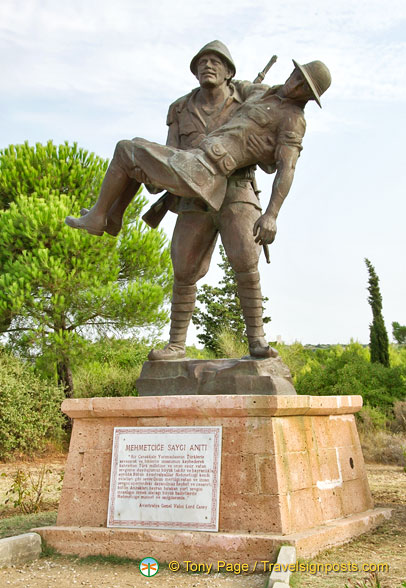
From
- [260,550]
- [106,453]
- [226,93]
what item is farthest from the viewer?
[226,93]

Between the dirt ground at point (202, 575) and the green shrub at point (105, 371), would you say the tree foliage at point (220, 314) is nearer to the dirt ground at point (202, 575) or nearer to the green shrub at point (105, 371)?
the green shrub at point (105, 371)

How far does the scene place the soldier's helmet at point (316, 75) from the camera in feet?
14.3

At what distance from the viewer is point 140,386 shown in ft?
15.0

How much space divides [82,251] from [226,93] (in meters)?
7.87

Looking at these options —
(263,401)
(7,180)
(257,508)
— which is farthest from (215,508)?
(7,180)

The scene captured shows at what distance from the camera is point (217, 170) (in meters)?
4.45

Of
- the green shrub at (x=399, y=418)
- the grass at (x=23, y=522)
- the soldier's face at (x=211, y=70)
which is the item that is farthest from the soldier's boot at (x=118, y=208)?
the green shrub at (x=399, y=418)

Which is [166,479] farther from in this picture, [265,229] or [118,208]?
[118,208]

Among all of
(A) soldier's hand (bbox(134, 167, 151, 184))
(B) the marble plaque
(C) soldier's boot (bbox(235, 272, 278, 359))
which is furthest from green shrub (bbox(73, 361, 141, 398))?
(B) the marble plaque

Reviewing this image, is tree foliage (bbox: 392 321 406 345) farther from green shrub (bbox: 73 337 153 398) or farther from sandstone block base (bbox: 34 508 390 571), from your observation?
sandstone block base (bbox: 34 508 390 571)

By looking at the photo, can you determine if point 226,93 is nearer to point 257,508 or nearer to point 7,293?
point 257,508

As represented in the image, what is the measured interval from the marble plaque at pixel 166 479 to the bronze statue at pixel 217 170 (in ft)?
2.41

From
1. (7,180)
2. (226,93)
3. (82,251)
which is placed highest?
(7,180)

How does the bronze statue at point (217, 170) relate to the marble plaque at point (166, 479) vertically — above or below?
above
